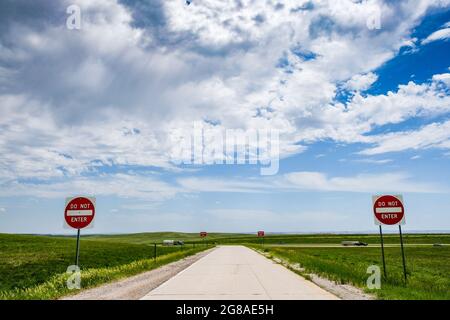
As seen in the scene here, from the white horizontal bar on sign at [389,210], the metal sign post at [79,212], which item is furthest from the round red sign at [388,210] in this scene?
the metal sign post at [79,212]

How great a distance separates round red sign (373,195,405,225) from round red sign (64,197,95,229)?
10.5 m

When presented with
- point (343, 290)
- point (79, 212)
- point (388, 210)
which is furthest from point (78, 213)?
point (388, 210)

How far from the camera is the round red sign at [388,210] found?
13639mm

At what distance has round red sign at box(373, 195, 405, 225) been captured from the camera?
44.7ft

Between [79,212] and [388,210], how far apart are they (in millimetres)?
11320

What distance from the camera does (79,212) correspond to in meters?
13.2

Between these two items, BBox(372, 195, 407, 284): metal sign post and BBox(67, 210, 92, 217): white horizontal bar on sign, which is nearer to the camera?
BBox(67, 210, 92, 217): white horizontal bar on sign

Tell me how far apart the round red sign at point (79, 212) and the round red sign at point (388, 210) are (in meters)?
10.5

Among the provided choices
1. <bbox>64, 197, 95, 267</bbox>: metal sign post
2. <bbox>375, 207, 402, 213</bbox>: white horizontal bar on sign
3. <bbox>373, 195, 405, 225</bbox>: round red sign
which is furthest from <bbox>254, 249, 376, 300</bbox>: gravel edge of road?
<bbox>64, 197, 95, 267</bbox>: metal sign post

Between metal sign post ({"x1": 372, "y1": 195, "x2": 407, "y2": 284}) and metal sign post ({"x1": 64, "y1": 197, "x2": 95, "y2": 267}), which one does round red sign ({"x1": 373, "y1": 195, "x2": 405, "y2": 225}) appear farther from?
metal sign post ({"x1": 64, "y1": 197, "x2": 95, "y2": 267})

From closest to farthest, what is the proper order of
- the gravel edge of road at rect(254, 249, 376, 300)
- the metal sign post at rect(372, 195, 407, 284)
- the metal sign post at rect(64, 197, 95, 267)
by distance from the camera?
1. the gravel edge of road at rect(254, 249, 376, 300)
2. the metal sign post at rect(64, 197, 95, 267)
3. the metal sign post at rect(372, 195, 407, 284)
